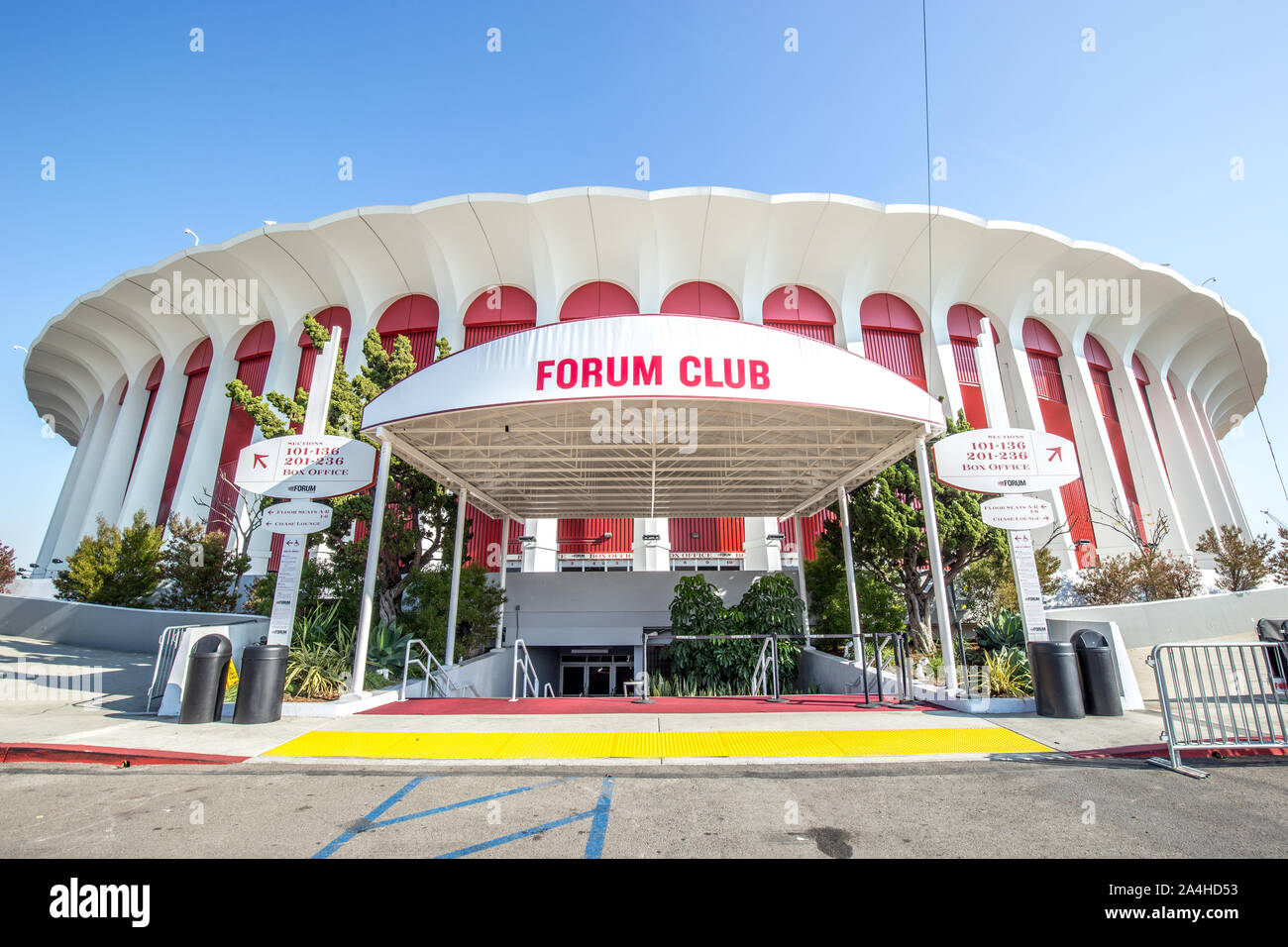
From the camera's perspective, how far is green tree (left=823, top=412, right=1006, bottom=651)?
14.5m

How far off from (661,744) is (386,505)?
10749 mm

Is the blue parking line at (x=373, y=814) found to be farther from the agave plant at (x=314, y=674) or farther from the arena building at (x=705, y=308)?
the arena building at (x=705, y=308)

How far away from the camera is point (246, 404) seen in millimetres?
14383

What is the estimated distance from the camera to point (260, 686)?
7.61 metres

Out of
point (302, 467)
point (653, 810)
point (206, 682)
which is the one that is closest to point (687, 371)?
point (653, 810)

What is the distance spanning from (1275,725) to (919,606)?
8.56m

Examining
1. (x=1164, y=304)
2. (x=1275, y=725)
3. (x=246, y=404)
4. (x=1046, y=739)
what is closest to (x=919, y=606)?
(x=1275, y=725)

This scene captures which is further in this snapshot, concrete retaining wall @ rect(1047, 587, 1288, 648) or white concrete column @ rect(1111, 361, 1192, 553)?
white concrete column @ rect(1111, 361, 1192, 553)

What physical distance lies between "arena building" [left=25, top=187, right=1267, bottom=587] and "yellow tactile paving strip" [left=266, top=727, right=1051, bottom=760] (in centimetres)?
1450

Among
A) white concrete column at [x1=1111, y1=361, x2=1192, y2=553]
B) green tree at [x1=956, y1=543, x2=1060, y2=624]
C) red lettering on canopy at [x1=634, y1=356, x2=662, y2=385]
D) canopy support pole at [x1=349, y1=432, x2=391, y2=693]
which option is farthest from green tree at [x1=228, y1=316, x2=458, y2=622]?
white concrete column at [x1=1111, y1=361, x2=1192, y2=553]

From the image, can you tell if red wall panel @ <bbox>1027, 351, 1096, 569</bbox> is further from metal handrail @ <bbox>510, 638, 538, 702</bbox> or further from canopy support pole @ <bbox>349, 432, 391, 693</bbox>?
canopy support pole @ <bbox>349, 432, 391, 693</bbox>
